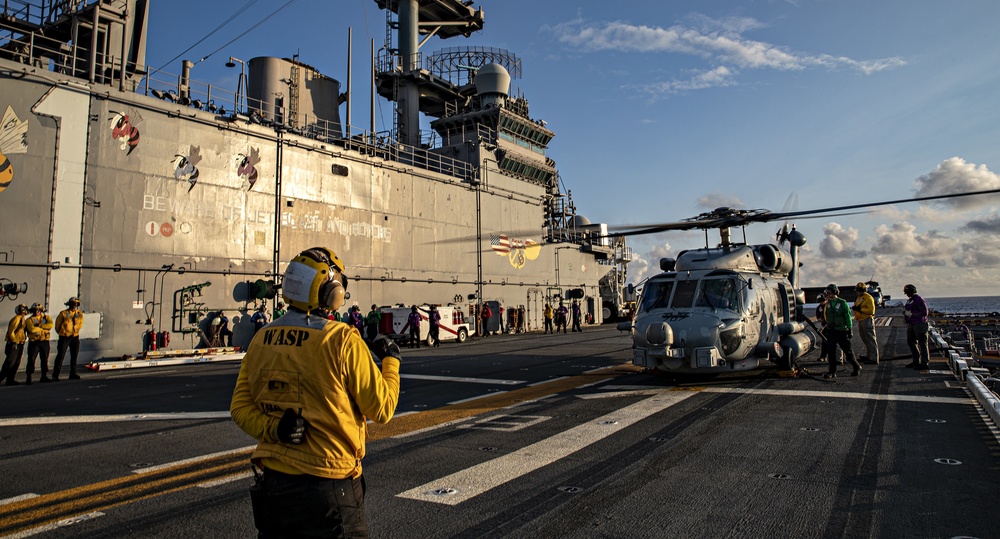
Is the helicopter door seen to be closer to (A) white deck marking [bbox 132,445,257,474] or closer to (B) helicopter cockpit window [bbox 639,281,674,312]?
(B) helicopter cockpit window [bbox 639,281,674,312]

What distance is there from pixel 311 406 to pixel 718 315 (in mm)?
9074

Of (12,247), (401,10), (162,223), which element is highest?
(401,10)

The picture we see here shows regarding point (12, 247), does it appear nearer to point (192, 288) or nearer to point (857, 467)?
point (192, 288)

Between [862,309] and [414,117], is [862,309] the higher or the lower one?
the lower one

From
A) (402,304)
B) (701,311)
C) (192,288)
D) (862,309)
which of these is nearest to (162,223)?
(192,288)

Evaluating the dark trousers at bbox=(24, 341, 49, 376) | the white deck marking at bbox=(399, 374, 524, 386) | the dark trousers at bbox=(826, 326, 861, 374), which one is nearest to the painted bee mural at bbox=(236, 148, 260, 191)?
the dark trousers at bbox=(24, 341, 49, 376)

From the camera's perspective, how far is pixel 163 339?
17188 mm

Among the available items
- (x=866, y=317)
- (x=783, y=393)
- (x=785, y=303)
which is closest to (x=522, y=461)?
(x=783, y=393)

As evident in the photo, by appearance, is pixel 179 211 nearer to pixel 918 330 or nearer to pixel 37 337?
pixel 37 337

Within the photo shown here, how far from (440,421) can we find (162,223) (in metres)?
14.6

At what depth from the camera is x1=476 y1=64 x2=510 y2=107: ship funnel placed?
33156 millimetres

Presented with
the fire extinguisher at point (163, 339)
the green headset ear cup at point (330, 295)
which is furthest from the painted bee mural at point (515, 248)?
the green headset ear cup at point (330, 295)

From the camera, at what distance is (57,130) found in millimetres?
15398

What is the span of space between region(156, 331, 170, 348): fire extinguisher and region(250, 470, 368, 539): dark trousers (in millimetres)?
17544
